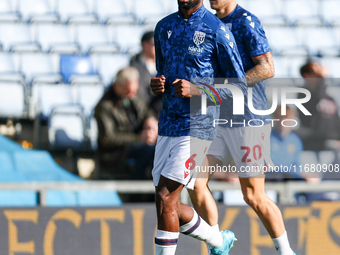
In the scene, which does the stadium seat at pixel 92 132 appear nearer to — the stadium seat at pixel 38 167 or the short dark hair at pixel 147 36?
the stadium seat at pixel 38 167

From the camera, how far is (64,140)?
634 centimetres

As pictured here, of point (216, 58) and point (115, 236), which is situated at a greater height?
point (216, 58)

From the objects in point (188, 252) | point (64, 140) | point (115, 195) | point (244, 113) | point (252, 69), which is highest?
point (252, 69)

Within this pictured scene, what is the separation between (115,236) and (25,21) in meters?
4.72

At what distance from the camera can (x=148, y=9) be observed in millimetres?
8984

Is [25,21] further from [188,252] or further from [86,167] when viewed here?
[188,252]

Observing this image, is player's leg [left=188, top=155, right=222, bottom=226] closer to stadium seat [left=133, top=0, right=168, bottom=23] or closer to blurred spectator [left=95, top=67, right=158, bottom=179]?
blurred spectator [left=95, top=67, right=158, bottom=179]

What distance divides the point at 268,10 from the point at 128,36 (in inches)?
116

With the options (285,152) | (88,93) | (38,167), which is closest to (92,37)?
(88,93)

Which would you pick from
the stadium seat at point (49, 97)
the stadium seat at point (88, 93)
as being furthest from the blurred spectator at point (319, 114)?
the stadium seat at point (49, 97)

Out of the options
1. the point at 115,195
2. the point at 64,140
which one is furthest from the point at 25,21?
the point at 115,195

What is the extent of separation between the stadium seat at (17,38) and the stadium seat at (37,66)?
0.82 feet

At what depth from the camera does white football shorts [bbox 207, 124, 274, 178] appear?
387cm

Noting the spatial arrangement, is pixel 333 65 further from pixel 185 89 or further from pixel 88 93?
pixel 185 89
